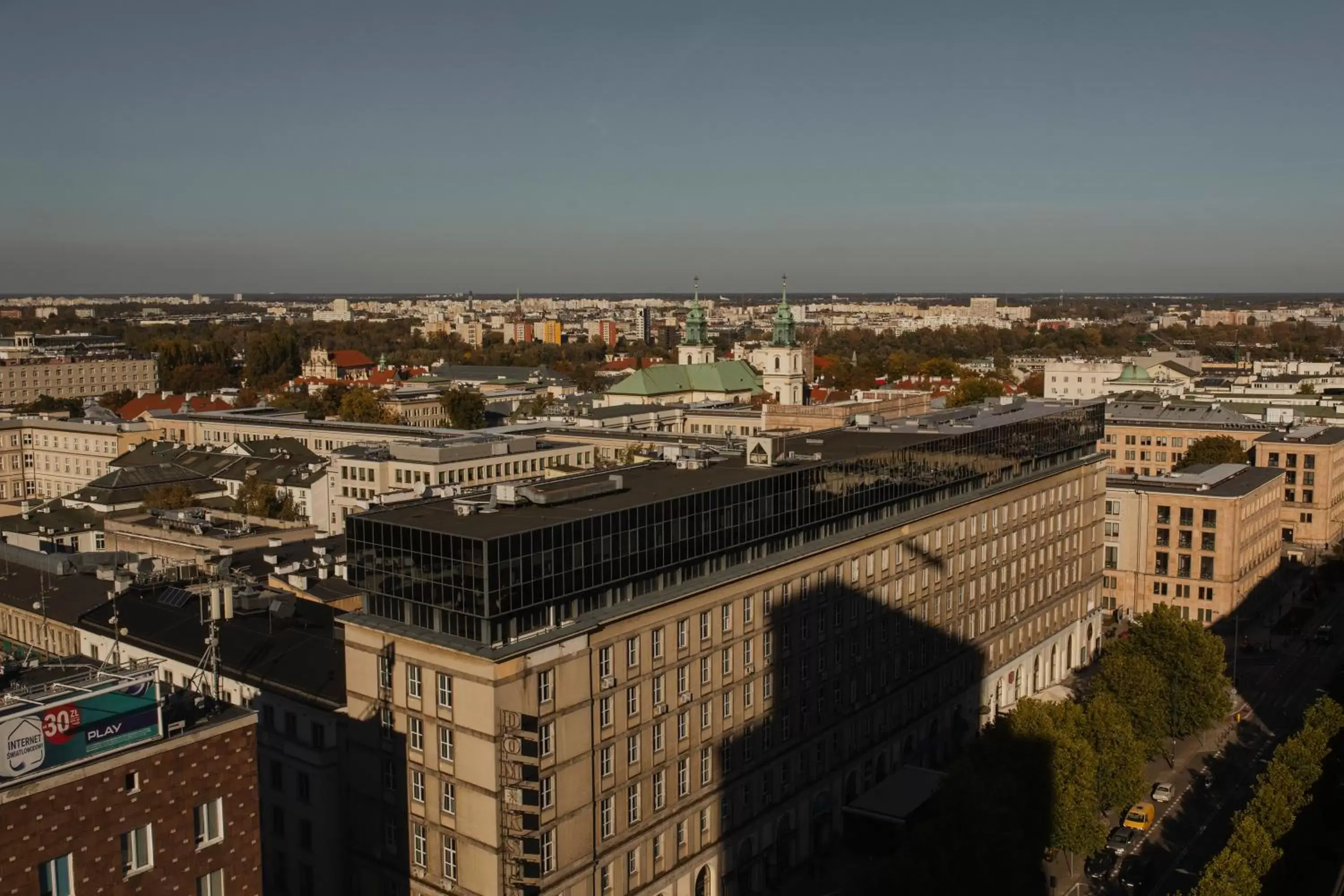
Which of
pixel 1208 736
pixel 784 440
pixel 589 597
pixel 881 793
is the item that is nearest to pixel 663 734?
pixel 589 597

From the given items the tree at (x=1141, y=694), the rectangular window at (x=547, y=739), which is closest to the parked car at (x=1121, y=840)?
the tree at (x=1141, y=694)

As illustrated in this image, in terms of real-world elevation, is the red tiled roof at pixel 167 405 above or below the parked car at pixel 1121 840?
above

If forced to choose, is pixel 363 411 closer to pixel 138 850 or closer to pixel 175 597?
pixel 175 597

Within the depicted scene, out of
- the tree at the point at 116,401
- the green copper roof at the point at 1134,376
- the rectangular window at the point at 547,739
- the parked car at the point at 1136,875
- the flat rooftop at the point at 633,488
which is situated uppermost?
the flat rooftop at the point at 633,488

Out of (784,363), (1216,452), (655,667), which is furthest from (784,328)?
(655,667)

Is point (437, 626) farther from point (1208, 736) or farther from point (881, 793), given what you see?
point (1208, 736)

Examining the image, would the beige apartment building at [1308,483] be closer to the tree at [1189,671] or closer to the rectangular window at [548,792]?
the tree at [1189,671]
